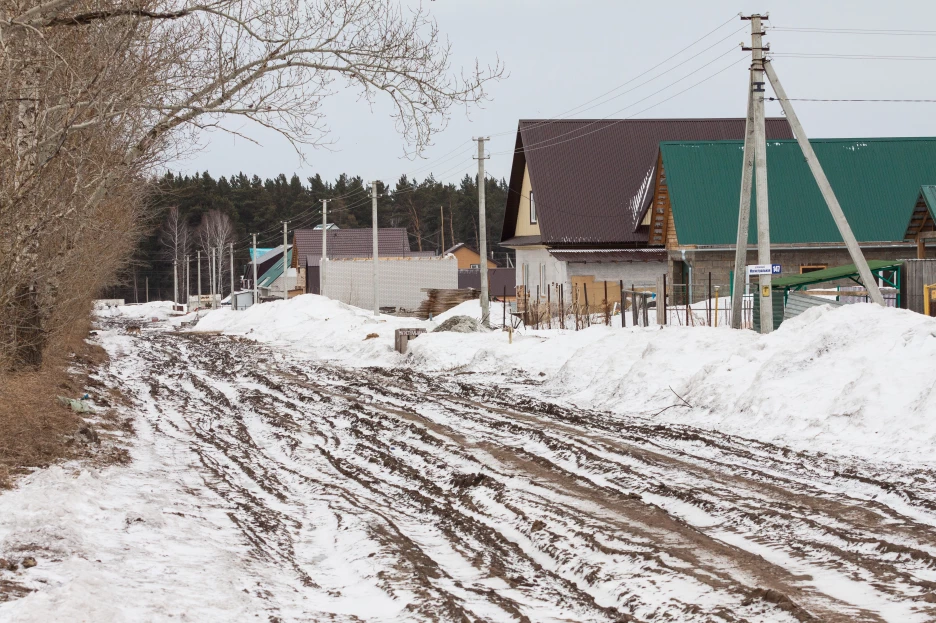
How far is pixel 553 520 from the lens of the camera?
7.90 m

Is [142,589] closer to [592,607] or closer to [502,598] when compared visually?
[502,598]

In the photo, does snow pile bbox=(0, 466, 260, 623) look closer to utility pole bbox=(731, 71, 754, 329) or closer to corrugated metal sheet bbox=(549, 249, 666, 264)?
utility pole bbox=(731, 71, 754, 329)

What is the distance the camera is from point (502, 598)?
6031mm

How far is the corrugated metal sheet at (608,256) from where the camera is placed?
120 ft

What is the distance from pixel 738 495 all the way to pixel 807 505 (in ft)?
2.15

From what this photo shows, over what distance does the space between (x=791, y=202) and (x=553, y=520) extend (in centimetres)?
2799

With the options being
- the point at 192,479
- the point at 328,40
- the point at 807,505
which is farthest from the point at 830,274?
the point at 192,479

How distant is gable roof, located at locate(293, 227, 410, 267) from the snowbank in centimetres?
5202

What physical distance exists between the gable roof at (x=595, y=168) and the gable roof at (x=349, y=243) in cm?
3061

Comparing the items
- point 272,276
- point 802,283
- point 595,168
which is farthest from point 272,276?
point 802,283

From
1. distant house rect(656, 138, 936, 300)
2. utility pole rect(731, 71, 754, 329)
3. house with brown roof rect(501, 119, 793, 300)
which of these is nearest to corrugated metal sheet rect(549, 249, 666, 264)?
house with brown roof rect(501, 119, 793, 300)

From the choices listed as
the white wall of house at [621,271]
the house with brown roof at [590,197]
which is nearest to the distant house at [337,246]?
the house with brown roof at [590,197]

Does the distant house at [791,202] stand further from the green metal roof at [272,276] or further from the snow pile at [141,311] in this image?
the snow pile at [141,311]

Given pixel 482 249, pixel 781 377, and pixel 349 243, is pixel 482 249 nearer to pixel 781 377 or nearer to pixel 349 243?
pixel 781 377
